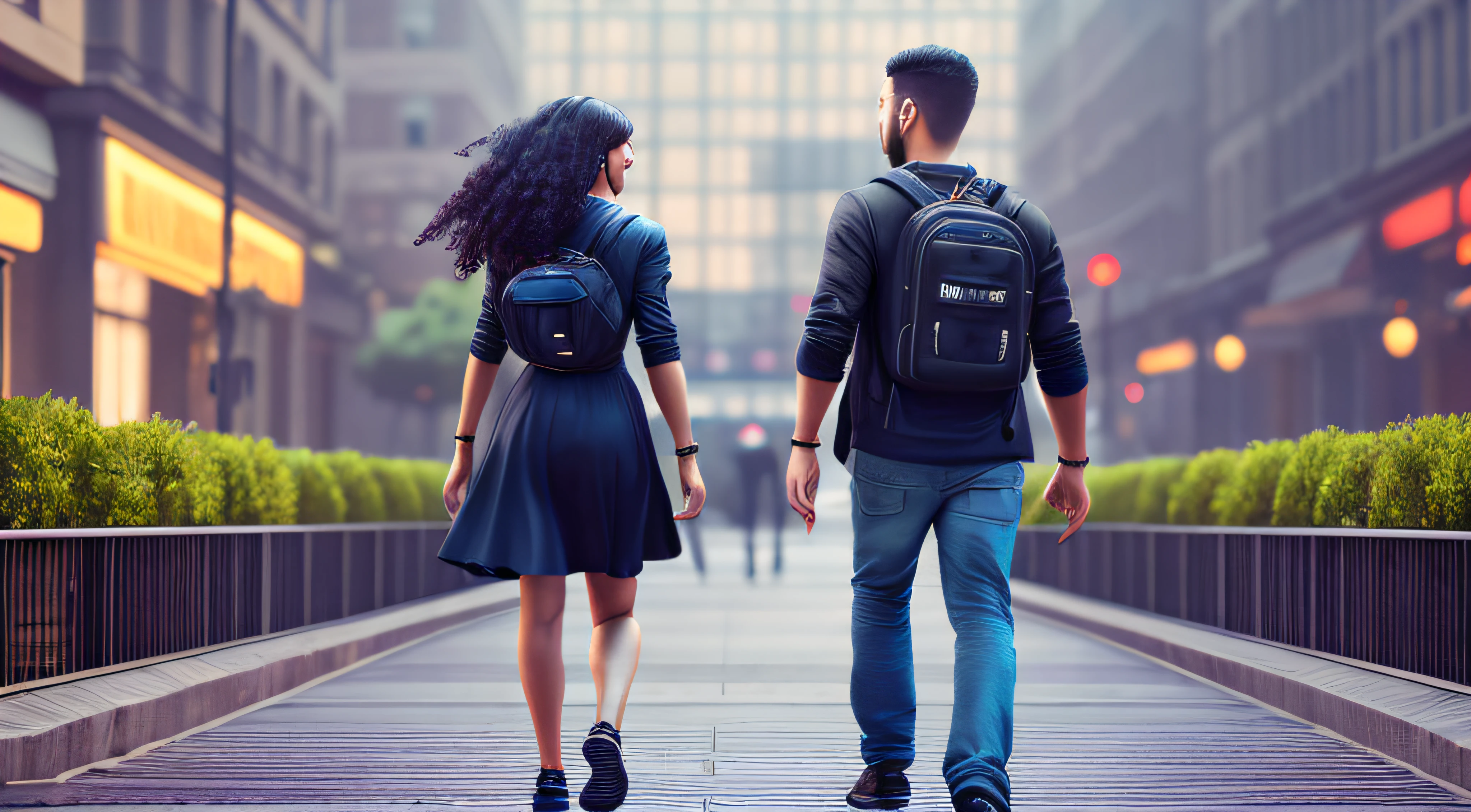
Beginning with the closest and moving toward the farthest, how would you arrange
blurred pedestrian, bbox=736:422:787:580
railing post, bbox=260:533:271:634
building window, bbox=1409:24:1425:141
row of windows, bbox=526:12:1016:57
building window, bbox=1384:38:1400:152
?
railing post, bbox=260:533:271:634 < blurred pedestrian, bbox=736:422:787:580 < building window, bbox=1409:24:1425:141 < building window, bbox=1384:38:1400:152 < row of windows, bbox=526:12:1016:57

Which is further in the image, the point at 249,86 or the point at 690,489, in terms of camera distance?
the point at 249,86

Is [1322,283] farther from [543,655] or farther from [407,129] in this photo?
[407,129]

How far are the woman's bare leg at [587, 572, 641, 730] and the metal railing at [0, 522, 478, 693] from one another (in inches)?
103

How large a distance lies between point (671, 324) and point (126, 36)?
22017 millimetres

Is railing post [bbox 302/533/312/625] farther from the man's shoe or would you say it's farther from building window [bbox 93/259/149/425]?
building window [bbox 93/259/149/425]

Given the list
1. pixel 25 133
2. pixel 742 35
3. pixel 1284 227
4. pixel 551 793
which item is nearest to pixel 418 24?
pixel 742 35

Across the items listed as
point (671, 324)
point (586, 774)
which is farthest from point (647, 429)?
point (586, 774)

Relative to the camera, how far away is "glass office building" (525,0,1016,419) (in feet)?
227

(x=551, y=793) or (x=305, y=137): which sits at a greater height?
(x=305, y=137)

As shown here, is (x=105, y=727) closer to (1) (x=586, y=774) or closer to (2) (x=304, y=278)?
(1) (x=586, y=774)

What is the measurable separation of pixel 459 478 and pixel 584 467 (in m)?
0.51

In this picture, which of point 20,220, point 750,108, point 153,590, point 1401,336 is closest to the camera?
point 153,590

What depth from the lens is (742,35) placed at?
71750 millimetres

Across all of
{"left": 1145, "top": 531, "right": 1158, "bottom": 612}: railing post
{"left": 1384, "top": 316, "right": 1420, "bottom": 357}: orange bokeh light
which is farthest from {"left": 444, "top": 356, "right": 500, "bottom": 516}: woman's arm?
{"left": 1384, "top": 316, "right": 1420, "bottom": 357}: orange bokeh light
